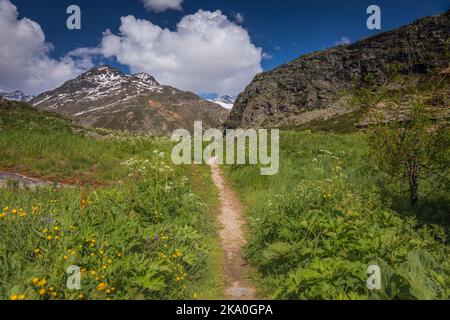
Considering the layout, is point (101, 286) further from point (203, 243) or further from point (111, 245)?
point (203, 243)

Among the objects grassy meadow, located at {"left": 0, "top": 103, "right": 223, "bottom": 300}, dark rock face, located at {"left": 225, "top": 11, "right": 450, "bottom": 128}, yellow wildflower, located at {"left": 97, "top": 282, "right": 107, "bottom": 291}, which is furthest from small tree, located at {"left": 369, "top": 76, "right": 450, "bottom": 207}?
dark rock face, located at {"left": 225, "top": 11, "right": 450, "bottom": 128}

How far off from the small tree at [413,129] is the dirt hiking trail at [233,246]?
4685mm

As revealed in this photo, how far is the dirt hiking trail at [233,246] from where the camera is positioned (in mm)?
5512

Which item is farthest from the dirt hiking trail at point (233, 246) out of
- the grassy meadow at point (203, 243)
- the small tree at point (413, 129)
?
the small tree at point (413, 129)

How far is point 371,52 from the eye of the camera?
139 m

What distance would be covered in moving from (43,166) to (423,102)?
41.4 feet

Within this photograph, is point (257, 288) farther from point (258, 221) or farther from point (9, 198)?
point (9, 198)

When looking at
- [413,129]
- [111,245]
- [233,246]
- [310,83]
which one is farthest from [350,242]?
[310,83]

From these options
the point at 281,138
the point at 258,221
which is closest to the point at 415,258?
the point at 258,221

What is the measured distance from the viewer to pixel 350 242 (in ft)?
17.9

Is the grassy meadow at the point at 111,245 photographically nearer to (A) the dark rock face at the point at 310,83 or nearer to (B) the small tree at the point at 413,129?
(B) the small tree at the point at 413,129

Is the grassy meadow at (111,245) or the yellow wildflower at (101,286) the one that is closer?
the yellow wildflower at (101,286)

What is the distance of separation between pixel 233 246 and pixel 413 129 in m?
5.60

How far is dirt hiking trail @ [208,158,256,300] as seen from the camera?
217 inches
